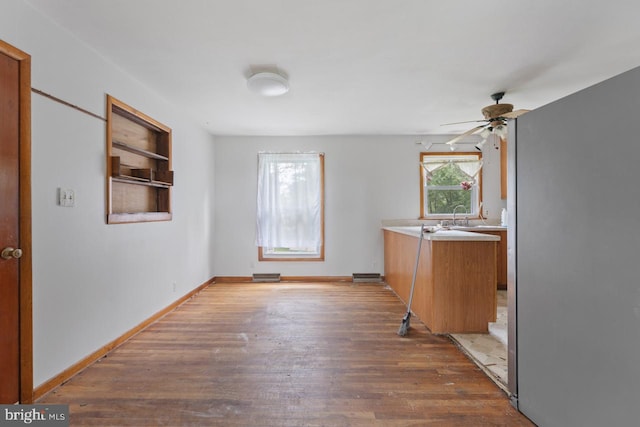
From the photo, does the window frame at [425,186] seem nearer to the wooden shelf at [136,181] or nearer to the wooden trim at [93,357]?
the wooden shelf at [136,181]

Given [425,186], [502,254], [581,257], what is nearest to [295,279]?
[425,186]

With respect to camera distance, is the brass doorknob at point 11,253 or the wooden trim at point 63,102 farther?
the wooden trim at point 63,102

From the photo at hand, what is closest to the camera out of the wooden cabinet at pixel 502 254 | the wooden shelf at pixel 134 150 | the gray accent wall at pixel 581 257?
the gray accent wall at pixel 581 257

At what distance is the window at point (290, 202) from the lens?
15.7ft

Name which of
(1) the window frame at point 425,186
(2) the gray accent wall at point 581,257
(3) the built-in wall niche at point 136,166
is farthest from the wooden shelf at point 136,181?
(1) the window frame at point 425,186

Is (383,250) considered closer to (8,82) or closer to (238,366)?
(238,366)

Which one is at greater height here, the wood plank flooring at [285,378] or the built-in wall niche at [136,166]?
the built-in wall niche at [136,166]

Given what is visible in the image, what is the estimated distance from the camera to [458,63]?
247 centimetres

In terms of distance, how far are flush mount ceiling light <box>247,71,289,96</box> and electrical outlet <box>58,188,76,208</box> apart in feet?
5.30

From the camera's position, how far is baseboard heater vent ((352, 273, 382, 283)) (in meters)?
4.78

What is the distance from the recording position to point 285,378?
200 cm

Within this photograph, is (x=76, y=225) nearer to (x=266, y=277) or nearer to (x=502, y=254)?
(x=266, y=277)

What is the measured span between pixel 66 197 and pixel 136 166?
109cm

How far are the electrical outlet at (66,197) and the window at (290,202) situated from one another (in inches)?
112
